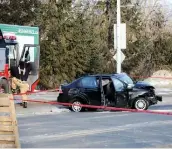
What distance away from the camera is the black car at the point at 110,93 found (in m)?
17.0

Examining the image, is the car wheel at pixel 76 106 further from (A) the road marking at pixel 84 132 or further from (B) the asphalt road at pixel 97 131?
(A) the road marking at pixel 84 132

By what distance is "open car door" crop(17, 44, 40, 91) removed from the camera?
66.0ft

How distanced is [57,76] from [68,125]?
17.8m

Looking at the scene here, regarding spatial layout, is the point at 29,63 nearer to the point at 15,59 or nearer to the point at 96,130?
the point at 15,59

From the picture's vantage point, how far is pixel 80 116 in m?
15.8

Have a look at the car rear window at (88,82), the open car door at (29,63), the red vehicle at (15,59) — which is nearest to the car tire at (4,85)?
the red vehicle at (15,59)

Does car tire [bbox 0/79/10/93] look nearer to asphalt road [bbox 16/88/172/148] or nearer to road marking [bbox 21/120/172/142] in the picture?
asphalt road [bbox 16/88/172/148]

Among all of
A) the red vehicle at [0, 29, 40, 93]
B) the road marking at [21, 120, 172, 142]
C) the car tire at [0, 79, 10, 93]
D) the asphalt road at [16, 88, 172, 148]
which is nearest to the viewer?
the asphalt road at [16, 88, 172, 148]

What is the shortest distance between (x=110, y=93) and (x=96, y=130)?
524 centimetres

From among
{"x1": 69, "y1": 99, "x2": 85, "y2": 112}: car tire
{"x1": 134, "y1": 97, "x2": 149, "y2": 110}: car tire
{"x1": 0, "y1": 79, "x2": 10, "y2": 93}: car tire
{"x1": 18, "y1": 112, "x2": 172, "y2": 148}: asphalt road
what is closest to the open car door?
{"x1": 0, "y1": 79, "x2": 10, "y2": 93}: car tire

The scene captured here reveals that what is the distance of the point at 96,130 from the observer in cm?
1196

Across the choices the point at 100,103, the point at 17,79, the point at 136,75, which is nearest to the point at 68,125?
the point at 100,103

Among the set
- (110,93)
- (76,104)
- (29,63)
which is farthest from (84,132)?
(29,63)

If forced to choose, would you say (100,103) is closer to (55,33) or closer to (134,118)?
(134,118)
